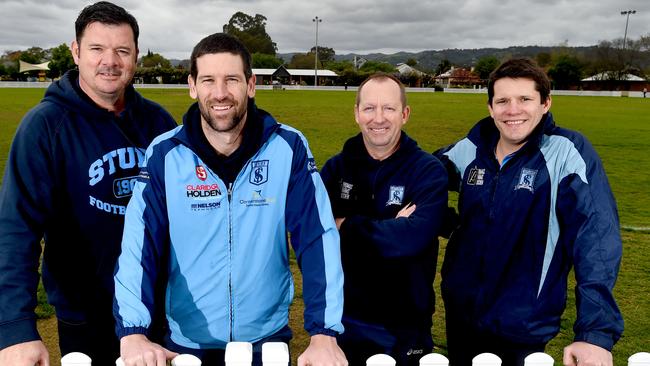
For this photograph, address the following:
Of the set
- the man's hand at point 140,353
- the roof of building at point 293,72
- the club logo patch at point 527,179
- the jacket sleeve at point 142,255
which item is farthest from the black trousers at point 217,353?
the roof of building at point 293,72

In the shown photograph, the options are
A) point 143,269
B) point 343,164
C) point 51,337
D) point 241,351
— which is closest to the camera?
point 241,351

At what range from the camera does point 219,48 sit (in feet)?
7.87

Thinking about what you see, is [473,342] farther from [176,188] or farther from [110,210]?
[110,210]

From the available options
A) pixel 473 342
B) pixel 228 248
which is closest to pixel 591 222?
pixel 473 342

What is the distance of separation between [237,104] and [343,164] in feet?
3.04

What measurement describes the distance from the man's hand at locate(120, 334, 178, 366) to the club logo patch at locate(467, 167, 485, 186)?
6.37 ft

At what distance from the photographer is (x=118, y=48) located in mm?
2953

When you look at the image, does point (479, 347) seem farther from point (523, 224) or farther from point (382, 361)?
point (382, 361)

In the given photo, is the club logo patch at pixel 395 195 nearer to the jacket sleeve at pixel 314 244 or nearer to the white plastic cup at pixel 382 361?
the jacket sleeve at pixel 314 244

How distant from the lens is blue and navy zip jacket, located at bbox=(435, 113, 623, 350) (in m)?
2.59

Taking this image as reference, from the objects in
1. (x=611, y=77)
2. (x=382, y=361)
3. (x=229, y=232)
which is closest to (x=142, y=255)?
(x=229, y=232)

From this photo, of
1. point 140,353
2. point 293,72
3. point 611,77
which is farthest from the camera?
point 293,72

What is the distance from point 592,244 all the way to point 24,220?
9.03 feet

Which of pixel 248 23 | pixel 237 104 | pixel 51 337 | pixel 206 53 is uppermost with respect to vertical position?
pixel 248 23
